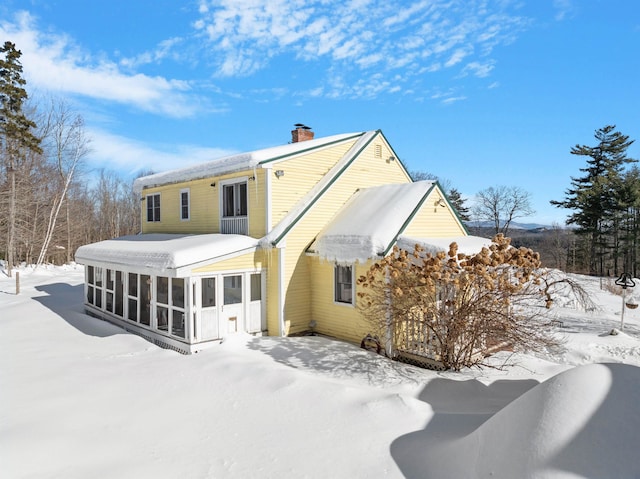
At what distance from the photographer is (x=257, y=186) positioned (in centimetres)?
1323

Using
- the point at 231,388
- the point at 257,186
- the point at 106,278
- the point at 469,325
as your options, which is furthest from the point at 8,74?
the point at 469,325

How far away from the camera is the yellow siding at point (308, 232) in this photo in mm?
12797

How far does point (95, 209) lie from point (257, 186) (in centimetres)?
4836

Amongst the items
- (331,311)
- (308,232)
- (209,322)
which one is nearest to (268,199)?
(308,232)

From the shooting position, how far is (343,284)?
1241cm

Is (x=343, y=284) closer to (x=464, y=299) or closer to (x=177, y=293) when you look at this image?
(x=464, y=299)

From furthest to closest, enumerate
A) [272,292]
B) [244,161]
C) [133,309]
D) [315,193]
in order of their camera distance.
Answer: [133,309] < [315,193] < [244,161] < [272,292]

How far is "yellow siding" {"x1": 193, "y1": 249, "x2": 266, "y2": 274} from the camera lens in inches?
452

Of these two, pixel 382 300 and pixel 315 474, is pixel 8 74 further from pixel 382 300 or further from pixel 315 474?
pixel 315 474

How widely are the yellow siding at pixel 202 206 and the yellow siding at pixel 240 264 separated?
0.84m

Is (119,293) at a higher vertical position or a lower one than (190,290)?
lower

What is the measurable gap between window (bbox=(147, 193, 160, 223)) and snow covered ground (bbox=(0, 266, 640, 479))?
7.31 metres

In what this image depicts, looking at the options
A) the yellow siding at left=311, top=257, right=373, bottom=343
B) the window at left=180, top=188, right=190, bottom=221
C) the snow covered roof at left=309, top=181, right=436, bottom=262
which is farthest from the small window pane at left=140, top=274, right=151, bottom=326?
the snow covered roof at left=309, top=181, right=436, bottom=262

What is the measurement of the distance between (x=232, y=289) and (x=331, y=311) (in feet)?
10.2
